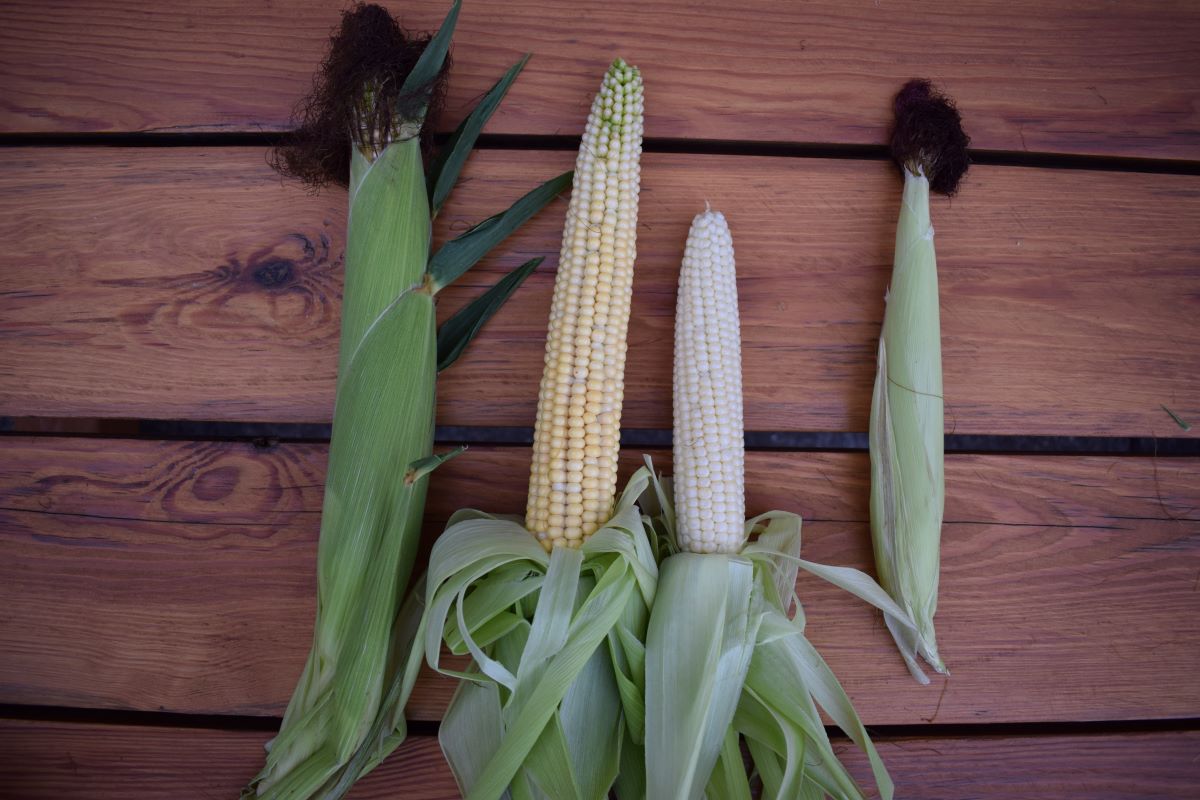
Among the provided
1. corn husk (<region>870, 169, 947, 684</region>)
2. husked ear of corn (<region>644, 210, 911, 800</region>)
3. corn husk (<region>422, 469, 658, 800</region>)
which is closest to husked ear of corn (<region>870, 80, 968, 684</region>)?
corn husk (<region>870, 169, 947, 684</region>)

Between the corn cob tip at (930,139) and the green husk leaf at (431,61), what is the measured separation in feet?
2.28

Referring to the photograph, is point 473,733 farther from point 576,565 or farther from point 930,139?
point 930,139

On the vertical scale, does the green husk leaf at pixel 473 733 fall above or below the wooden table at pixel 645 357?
below

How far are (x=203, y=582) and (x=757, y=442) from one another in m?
0.90

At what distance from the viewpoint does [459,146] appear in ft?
3.18

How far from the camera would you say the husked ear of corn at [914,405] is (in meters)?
0.95

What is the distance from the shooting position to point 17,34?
3.55 ft

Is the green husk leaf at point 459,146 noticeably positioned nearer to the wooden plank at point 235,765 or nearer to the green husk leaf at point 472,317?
Answer: the green husk leaf at point 472,317

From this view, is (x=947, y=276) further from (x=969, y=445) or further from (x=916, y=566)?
(x=916, y=566)

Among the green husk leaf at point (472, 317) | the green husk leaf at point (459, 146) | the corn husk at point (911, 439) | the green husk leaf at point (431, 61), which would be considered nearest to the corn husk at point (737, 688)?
the corn husk at point (911, 439)

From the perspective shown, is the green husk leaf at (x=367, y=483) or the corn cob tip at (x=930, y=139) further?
the corn cob tip at (x=930, y=139)

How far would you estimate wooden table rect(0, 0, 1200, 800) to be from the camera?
102 centimetres

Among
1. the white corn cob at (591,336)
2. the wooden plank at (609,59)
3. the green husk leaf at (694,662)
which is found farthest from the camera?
the wooden plank at (609,59)

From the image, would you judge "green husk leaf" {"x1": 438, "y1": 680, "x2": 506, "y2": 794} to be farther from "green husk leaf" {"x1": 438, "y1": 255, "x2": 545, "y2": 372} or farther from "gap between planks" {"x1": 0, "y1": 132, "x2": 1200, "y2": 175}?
"gap between planks" {"x1": 0, "y1": 132, "x2": 1200, "y2": 175}
